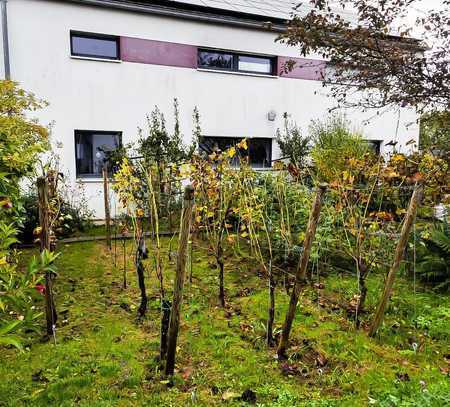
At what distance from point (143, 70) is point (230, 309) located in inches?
360

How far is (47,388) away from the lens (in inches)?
117

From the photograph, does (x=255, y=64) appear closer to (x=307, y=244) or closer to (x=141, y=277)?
(x=141, y=277)

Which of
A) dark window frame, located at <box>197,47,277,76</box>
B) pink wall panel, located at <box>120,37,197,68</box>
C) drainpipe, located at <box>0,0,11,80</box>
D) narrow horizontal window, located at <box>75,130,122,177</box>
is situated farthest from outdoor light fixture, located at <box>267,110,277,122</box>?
drainpipe, located at <box>0,0,11,80</box>

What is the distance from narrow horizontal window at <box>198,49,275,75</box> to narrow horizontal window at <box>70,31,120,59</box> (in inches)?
108

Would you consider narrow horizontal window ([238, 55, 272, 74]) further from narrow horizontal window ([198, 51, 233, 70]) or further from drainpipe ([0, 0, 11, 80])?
drainpipe ([0, 0, 11, 80])

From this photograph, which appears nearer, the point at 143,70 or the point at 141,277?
the point at 141,277

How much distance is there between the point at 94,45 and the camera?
36.9 feet

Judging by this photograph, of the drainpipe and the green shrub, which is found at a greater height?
the drainpipe

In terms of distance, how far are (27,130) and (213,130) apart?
690cm

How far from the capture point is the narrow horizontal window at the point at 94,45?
36.1ft

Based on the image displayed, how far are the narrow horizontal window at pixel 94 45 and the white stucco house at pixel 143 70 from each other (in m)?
0.03

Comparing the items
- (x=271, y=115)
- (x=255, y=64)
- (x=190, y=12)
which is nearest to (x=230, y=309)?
(x=271, y=115)

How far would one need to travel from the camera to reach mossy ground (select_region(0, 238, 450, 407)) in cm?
293

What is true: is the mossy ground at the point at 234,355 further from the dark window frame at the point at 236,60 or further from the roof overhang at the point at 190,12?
the dark window frame at the point at 236,60
